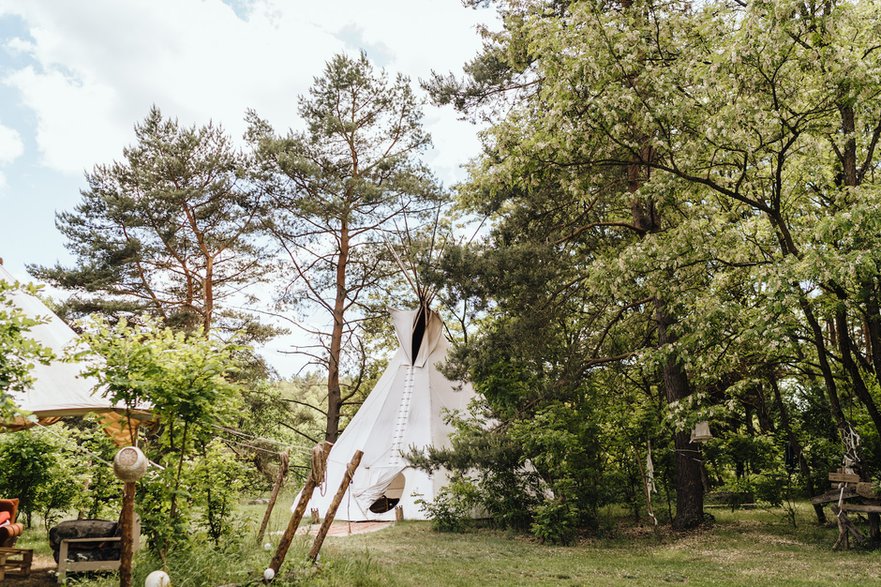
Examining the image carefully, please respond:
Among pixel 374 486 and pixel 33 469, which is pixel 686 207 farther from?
pixel 33 469

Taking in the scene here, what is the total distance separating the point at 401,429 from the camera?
41.9ft

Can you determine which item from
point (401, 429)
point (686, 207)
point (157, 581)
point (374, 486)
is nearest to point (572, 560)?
point (157, 581)

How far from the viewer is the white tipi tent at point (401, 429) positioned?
40.3ft

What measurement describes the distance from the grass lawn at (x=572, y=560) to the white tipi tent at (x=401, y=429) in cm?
172

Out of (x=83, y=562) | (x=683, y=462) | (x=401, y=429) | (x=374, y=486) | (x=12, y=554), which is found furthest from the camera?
(x=401, y=429)

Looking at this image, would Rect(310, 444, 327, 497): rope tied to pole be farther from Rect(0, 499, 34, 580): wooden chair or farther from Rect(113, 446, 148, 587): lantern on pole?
Rect(0, 499, 34, 580): wooden chair

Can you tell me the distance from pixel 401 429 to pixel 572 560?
5.57 metres

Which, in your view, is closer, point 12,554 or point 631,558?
point 12,554

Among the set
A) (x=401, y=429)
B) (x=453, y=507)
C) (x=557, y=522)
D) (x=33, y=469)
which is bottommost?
(x=557, y=522)

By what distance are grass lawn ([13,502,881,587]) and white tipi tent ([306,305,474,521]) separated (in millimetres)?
1716

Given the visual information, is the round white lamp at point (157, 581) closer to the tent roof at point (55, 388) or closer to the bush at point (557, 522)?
the tent roof at point (55, 388)

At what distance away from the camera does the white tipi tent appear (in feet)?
40.3

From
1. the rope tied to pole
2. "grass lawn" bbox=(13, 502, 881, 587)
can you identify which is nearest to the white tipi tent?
"grass lawn" bbox=(13, 502, 881, 587)

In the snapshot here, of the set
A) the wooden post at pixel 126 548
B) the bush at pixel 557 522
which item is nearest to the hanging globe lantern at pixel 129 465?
the wooden post at pixel 126 548
